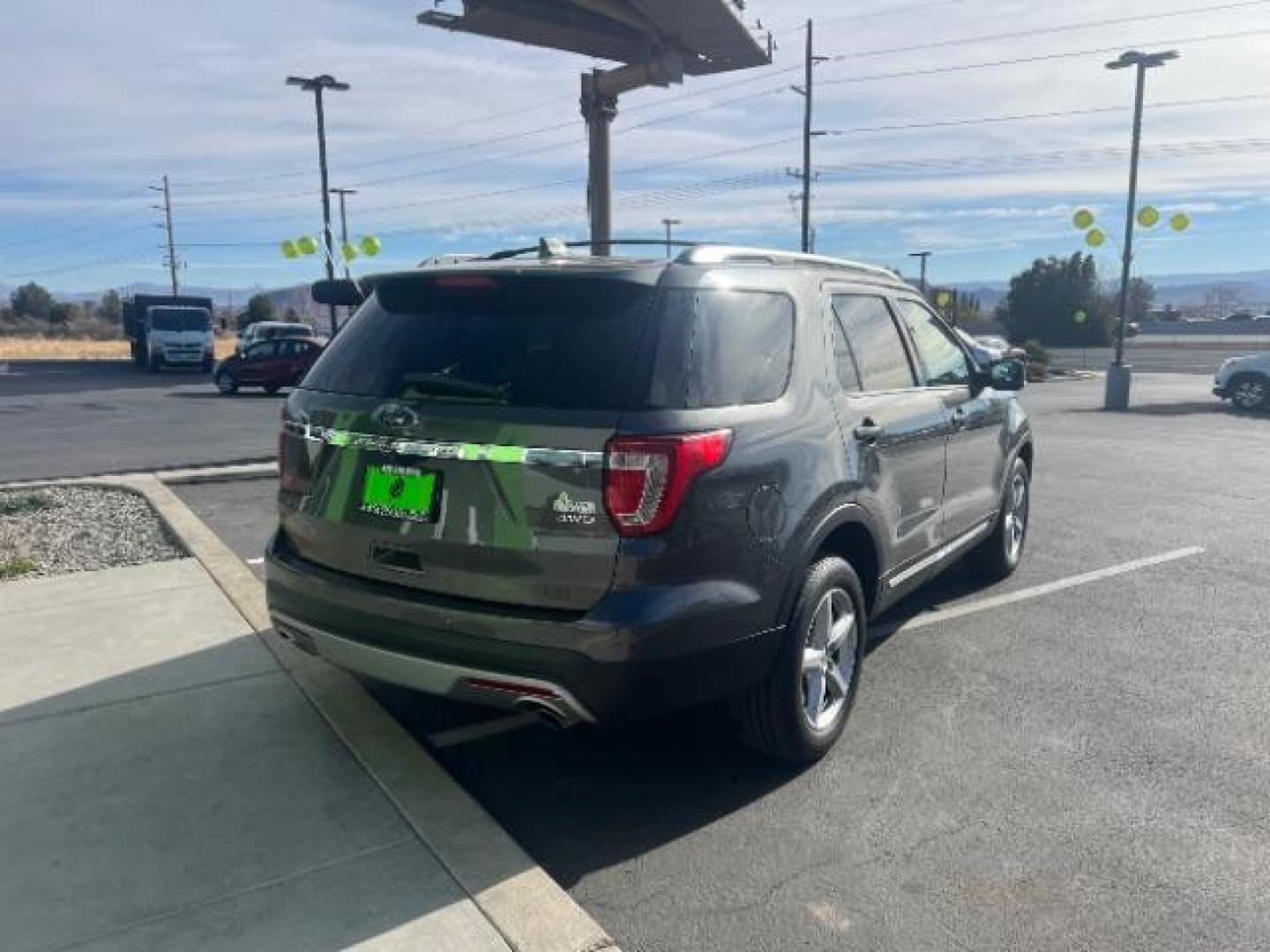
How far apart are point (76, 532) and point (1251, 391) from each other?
19982 mm

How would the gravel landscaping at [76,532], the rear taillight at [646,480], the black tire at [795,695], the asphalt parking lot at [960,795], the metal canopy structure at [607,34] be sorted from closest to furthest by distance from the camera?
the asphalt parking lot at [960,795], the rear taillight at [646,480], the black tire at [795,695], the gravel landscaping at [76,532], the metal canopy structure at [607,34]

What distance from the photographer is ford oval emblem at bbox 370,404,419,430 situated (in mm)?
3242

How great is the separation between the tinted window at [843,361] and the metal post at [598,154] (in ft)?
78.8

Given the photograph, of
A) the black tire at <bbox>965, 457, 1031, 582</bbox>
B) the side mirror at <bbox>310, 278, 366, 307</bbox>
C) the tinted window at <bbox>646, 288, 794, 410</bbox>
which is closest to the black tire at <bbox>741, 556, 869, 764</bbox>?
the tinted window at <bbox>646, 288, 794, 410</bbox>

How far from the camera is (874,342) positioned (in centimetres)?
435

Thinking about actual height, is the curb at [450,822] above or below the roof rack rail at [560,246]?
below

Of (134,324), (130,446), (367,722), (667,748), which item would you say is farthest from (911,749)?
(134,324)

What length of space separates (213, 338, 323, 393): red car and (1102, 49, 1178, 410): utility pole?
60.1 feet

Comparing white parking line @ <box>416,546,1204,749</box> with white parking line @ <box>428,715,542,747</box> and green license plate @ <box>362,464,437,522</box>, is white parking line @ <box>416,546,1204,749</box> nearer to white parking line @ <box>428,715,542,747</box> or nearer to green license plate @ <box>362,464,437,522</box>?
white parking line @ <box>428,715,542,747</box>

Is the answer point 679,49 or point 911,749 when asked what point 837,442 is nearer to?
point 911,749

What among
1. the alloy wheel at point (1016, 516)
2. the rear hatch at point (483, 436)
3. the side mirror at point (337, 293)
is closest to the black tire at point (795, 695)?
the rear hatch at point (483, 436)

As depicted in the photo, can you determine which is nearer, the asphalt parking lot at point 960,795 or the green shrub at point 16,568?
the asphalt parking lot at point 960,795

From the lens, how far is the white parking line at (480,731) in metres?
3.94

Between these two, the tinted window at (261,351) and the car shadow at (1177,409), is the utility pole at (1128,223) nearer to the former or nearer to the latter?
the car shadow at (1177,409)
